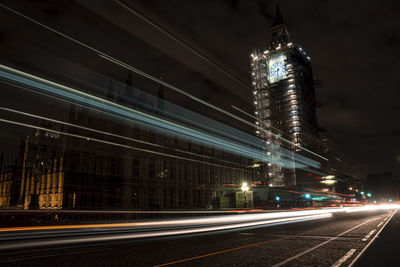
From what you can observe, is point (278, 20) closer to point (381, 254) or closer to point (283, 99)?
point (283, 99)

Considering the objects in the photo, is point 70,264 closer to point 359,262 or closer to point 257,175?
point 359,262

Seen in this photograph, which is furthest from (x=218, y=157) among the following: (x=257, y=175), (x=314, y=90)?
(x=314, y=90)

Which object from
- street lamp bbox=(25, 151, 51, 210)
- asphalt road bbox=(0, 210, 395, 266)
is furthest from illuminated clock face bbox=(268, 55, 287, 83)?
asphalt road bbox=(0, 210, 395, 266)

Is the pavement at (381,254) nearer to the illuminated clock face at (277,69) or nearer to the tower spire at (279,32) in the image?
the illuminated clock face at (277,69)

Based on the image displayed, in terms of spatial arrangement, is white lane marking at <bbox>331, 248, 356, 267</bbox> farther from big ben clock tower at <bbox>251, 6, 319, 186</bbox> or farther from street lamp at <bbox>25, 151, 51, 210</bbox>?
big ben clock tower at <bbox>251, 6, 319, 186</bbox>

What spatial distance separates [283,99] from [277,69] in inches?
572

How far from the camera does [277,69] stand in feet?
354

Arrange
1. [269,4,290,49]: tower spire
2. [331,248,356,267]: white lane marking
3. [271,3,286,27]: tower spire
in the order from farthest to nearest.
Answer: [271,3,286,27]: tower spire < [269,4,290,49]: tower spire < [331,248,356,267]: white lane marking

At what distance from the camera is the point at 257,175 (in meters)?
83.0

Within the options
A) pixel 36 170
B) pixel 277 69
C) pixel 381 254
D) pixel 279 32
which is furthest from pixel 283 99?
pixel 381 254

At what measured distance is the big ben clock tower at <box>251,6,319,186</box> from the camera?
294ft

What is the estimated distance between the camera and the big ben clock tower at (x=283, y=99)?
3533 inches

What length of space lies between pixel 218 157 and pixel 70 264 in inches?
2196

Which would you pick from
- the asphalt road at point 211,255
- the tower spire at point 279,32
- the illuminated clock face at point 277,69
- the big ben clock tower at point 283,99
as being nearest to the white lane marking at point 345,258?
the asphalt road at point 211,255
